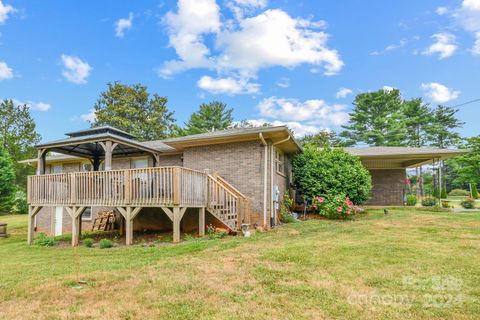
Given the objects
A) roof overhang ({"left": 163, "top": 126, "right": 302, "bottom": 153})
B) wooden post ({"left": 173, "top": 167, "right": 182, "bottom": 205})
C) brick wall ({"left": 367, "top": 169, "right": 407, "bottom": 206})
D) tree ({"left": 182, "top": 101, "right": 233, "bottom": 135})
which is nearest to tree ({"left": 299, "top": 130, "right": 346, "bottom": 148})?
tree ({"left": 182, "top": 101, "right": 233, "bottom": 135})

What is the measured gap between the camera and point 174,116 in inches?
1435

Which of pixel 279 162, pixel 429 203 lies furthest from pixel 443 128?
pixel 279 162

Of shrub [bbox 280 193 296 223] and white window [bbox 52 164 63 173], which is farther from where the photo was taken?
white window [bbox 52 164 63 173]

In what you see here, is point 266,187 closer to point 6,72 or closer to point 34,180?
point 34,180

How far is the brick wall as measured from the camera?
17250mm

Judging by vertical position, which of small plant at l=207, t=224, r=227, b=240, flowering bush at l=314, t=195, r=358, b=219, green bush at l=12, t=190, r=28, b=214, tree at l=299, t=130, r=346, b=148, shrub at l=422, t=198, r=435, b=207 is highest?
tree at l=299, t=130, r=346, b=148

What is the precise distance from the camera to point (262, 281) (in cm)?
424

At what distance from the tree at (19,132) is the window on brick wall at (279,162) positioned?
101 feet

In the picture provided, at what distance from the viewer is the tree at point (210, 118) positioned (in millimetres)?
33312

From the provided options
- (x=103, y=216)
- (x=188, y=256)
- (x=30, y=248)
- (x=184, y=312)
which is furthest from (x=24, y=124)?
(x=184, y=312)

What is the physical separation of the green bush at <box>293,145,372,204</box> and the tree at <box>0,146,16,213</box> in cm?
2340

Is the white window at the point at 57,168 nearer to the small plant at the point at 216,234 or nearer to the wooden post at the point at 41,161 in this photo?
the wooden post at the point at 41,161

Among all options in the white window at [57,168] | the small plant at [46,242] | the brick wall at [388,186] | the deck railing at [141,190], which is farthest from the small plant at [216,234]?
the brick wall at [388,186]

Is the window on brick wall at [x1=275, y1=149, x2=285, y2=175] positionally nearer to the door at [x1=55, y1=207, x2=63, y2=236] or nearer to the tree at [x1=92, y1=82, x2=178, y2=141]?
the door at [x1=55, y1=207, x2=63, y2=236]
